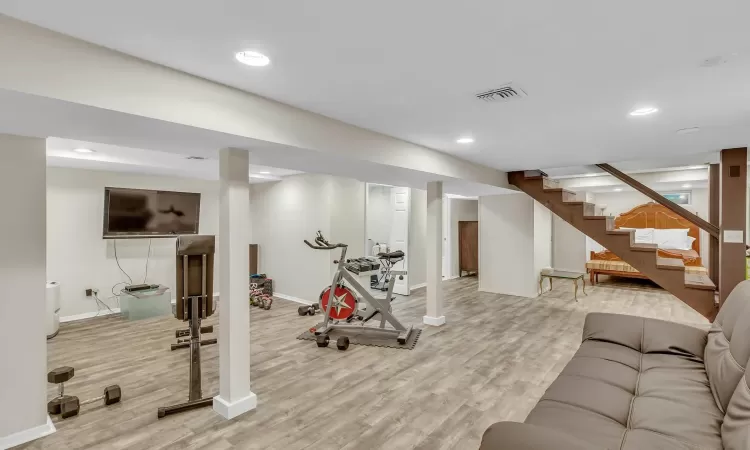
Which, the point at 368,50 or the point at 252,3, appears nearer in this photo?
the point at 252,3

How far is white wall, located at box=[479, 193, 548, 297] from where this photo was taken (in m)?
6.68

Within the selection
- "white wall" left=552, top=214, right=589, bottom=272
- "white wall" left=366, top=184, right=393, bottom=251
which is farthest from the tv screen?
"white wall" left=552, top=214, right=589, bottom=272

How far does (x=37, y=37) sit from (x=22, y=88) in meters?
0.24

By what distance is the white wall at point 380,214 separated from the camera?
747 cm

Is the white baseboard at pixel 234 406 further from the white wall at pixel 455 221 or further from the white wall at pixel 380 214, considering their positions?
the white wall at pixel 455 221

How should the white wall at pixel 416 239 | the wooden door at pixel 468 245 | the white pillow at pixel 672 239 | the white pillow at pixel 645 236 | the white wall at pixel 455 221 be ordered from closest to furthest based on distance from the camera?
the white wall at pixel 416 239 → the white pillow at pixel 672 239 → the white pillow at pixel 645 236 → the white wall at pixel 455 221 → the wooden door at pixel 468 245

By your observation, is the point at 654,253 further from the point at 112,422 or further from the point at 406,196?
the point at 112,422

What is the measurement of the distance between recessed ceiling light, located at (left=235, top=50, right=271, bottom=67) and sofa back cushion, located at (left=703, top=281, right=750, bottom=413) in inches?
105

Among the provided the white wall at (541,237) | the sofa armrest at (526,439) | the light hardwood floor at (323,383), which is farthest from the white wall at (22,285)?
the white wall at (541,237)

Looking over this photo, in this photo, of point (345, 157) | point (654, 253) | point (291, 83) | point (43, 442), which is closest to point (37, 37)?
point (291, 83)

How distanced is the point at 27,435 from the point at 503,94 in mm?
3735

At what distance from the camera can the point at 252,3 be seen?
1.38m

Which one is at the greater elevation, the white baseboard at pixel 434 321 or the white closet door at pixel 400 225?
the white closet door at pixel 400 225

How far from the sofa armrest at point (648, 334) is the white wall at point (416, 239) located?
4.63 metres
